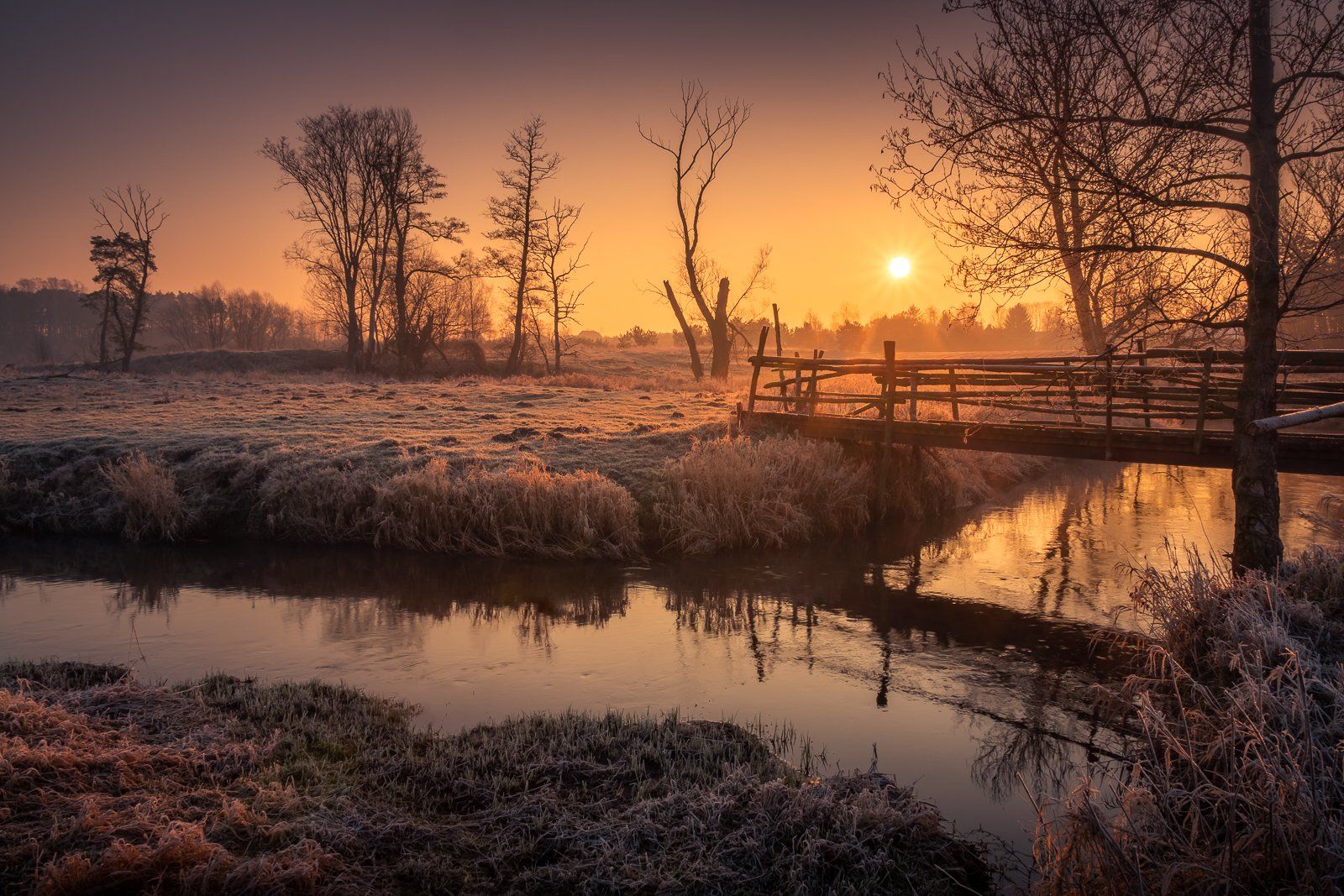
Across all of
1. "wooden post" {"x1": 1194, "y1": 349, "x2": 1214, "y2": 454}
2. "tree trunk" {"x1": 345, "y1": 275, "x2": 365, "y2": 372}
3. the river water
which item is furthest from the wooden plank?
"tree trunk" {"x1": 345, "y1": 275, "x2": 365, "y2": 372}

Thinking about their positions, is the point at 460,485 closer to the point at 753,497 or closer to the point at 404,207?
the point at 753,497

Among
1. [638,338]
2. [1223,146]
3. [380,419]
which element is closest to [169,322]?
[638,338]

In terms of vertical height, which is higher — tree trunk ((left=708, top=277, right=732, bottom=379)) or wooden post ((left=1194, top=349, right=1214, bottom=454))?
tree trunk ((left=708, top=277, right=732, bottom=379))

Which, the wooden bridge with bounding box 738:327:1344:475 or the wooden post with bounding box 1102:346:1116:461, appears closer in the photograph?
the wooden post with bounding box 1102:346:1116:461

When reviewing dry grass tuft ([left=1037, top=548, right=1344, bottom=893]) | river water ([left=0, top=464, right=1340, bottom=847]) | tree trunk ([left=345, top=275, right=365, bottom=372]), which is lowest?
river water ([left=0, top=464, right=1340, bottom=847])

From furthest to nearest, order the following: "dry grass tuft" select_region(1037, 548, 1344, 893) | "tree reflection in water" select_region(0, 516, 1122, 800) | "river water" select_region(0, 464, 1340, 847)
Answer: "tree reflection in water" select_region(0, 516, 1122, 800) < "river water" select_region(0, 464, 1340, 847) < "dry grass tuft" select_region(1037, 548, 1344, 893)

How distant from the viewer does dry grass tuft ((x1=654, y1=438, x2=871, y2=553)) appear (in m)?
13.2

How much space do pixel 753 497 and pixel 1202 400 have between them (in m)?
6.50

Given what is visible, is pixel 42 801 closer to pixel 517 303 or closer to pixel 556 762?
pixel 556 762

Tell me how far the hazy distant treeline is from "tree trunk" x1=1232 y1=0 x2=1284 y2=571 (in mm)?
80911

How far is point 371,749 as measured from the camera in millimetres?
5703

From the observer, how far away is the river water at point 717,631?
269 inches

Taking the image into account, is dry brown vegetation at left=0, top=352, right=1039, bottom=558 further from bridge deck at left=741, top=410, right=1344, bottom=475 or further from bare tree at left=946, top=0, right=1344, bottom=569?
bare tree at left=946, top=0, right=1344, bottom=569

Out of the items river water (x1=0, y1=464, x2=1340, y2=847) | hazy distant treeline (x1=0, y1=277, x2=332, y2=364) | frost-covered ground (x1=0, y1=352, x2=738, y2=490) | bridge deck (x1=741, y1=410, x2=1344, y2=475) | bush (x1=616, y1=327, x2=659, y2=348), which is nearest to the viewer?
river water (x1=0, y1=464, x2=1340, y2=847)
